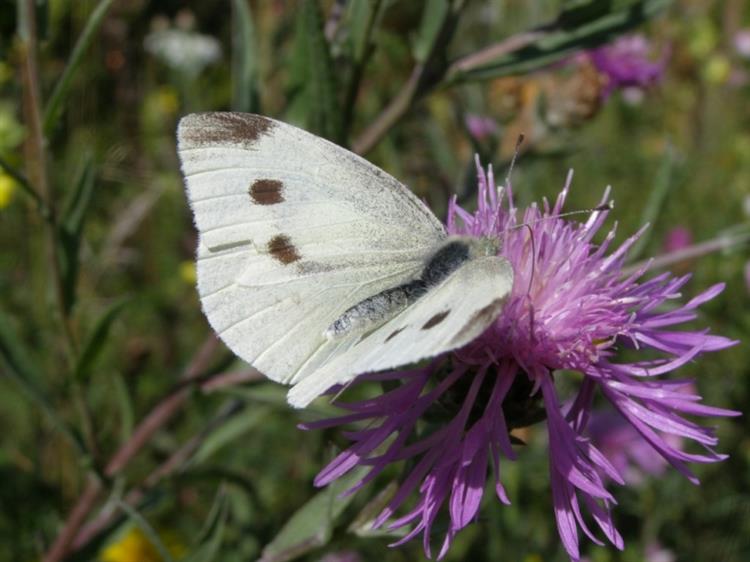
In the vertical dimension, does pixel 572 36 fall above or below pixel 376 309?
above

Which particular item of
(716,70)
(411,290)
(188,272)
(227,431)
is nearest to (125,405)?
(227,431)

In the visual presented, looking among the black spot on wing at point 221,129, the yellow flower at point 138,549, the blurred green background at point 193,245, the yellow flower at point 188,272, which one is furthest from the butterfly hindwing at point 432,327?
the yellow flower at point 188,272

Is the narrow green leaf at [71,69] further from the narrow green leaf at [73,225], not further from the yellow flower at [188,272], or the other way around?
the yellow flower at [188,272]

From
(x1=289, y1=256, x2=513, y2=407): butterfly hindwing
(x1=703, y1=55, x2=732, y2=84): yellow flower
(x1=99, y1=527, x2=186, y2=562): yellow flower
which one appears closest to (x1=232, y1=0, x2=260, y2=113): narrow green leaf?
(x1=289, y1=256, x2=513, y2=407): butterfly hindwing

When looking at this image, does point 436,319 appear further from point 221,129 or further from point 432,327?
point 221,129

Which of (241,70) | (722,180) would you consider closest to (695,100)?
(722,180)

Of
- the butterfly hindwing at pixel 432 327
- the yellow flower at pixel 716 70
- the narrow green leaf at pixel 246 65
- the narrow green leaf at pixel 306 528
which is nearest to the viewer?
the butterfly hindwing at pixel 432 327
